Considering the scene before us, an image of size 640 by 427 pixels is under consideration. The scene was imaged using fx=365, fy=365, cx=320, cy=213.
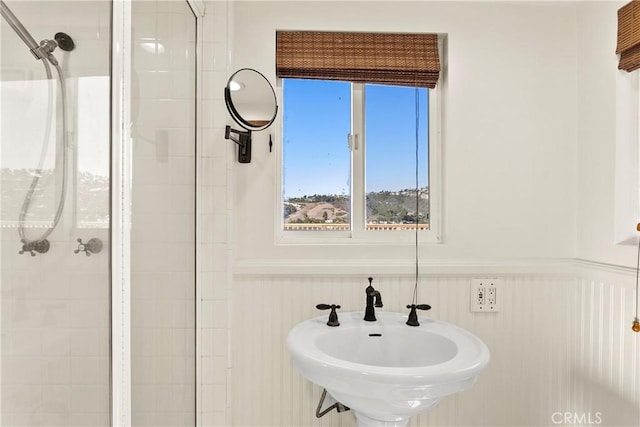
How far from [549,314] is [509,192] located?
1.85ft

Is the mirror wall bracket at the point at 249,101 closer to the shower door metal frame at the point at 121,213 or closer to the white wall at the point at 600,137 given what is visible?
the shower door metal frame at the point at 121,213

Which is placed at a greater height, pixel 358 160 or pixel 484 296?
pixel 358 160

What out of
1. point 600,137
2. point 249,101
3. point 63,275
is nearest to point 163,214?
point 63,275

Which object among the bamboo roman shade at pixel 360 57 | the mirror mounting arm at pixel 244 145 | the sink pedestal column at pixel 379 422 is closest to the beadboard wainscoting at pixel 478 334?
the sink pedestal column at pixel 379 422

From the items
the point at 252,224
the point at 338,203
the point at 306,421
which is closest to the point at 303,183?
the point at 338,203

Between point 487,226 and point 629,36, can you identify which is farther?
point 487,226

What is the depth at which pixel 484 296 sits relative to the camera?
5.19 ft

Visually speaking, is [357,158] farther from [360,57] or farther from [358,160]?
[360,57]

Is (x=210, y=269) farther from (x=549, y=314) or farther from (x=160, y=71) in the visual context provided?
(x=549, y=314)

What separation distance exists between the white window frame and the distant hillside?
0.04 metres

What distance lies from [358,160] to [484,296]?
0.81m

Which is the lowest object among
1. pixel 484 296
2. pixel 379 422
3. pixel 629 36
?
pixel 379 422

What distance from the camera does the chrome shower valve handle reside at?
32.0 inches

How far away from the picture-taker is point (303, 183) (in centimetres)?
167
